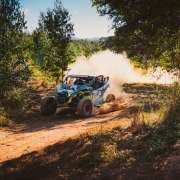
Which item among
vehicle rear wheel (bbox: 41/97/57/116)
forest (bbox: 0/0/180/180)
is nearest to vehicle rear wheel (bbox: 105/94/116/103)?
vehicle rear wheel (bbox: 41/97/57/116)

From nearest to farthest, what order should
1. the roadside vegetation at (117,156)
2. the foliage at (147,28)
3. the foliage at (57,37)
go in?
the roadside vegetation at (117,156) → the foliage at (147,28) → the foliage at (57,37)

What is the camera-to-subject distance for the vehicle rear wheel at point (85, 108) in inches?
636

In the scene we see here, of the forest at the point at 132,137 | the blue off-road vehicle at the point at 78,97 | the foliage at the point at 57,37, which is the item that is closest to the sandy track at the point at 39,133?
the forest at the point at 132,137

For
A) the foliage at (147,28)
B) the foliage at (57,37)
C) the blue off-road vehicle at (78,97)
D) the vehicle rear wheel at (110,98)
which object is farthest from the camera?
the foliage at (57,37)

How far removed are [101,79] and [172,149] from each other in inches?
489

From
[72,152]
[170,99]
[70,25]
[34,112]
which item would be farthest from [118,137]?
[70,25]

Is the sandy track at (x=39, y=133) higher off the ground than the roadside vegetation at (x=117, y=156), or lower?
lower

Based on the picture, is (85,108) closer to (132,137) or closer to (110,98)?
(110,98)

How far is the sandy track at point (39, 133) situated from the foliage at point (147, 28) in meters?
2.35

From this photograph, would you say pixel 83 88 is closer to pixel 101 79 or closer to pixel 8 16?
pixel 101 79

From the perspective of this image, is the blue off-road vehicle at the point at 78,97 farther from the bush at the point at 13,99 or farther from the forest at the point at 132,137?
the forest at the point at 132,137

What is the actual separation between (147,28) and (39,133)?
6178mm

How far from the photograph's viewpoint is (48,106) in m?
17.3

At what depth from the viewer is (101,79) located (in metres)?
19.1
